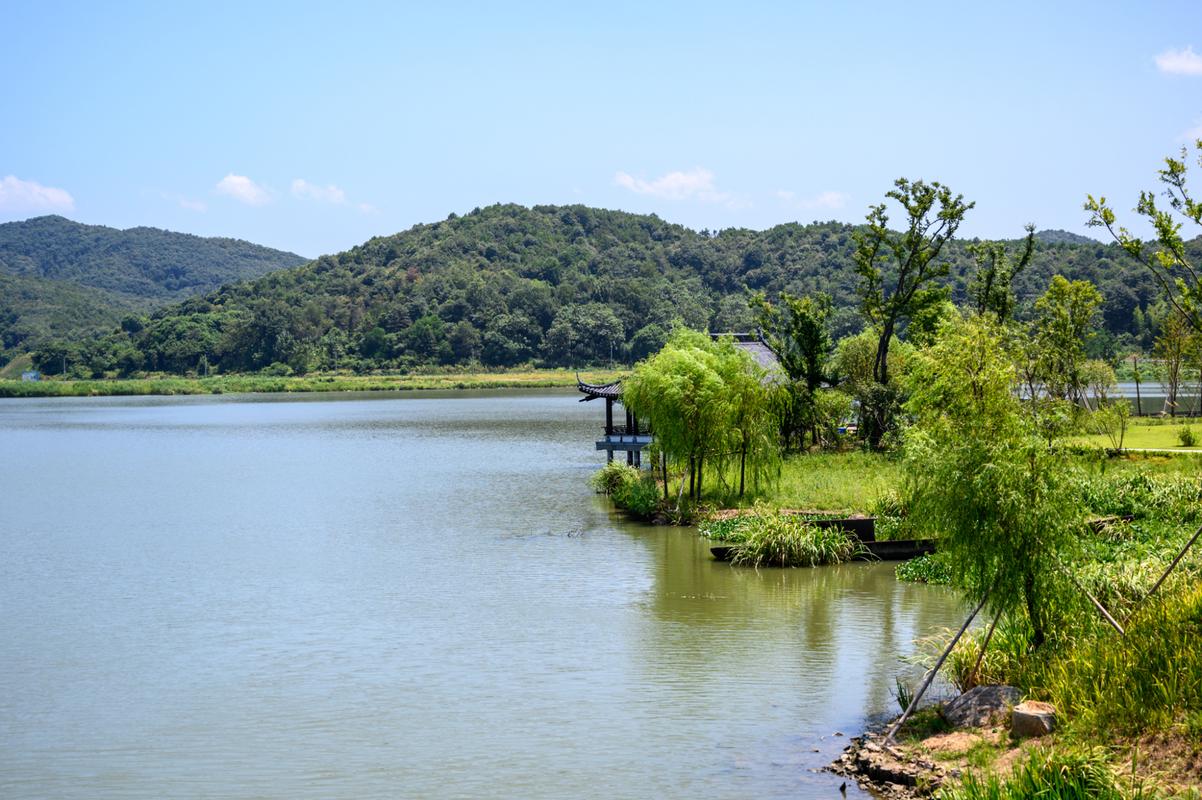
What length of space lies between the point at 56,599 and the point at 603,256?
168294 millimetres

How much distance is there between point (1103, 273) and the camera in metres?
130

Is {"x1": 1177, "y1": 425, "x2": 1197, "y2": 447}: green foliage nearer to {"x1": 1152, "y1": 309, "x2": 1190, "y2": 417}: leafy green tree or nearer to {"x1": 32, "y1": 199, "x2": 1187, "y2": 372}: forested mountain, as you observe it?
{"x1": 1152, "y1": 309, "x2": 1190, "y2": 417}: leafy green tree

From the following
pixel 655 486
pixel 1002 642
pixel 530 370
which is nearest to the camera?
pixel 1002 642

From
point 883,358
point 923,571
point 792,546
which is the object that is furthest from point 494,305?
point 923,571

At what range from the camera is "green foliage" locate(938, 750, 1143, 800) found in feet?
35.6

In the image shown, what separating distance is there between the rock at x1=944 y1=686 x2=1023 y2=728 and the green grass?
415 ft

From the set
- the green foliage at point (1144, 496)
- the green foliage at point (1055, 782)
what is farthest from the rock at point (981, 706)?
the green foliage at point (1144, 496)

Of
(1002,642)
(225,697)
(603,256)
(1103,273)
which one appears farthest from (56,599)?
(603,256)

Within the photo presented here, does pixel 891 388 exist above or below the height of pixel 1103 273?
below

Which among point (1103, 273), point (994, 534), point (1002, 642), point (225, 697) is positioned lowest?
point (225, 697)

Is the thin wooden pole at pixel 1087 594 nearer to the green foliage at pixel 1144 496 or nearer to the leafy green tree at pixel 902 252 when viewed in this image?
the green foliage at pixel 1144 496

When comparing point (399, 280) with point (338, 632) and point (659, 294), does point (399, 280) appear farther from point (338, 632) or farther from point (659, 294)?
point (338, 632)

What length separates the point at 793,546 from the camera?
26125 mm

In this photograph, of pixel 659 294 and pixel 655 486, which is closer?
pixel 655 486
